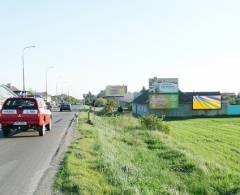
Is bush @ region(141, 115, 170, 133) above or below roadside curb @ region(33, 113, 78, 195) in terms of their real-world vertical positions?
above

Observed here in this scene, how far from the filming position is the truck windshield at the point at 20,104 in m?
22.6

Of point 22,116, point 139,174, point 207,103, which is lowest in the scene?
point 139,174

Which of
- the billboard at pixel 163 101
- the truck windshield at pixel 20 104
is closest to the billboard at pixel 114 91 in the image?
the billboard at pixel 163 101

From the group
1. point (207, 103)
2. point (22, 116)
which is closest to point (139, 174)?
point (22, 116)

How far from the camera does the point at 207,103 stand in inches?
3516

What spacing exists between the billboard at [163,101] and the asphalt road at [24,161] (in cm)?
6386

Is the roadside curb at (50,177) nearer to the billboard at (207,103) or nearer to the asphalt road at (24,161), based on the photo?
the asphalt road at (24,161)

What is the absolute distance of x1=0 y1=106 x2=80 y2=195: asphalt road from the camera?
33.5 feet

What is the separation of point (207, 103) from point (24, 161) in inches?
3047

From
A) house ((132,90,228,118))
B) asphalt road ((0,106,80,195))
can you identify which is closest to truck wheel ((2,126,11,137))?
asphalt road ((0,106,80,195))

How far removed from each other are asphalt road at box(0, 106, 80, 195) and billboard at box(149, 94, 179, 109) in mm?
63856

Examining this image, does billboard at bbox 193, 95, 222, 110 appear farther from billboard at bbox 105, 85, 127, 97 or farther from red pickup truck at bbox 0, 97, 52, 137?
billboard at bbox 105, 85, 127, 97

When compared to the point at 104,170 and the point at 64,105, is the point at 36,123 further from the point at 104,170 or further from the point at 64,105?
the point at 64,105

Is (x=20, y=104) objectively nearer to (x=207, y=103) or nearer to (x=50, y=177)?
(x=50, y=177)
